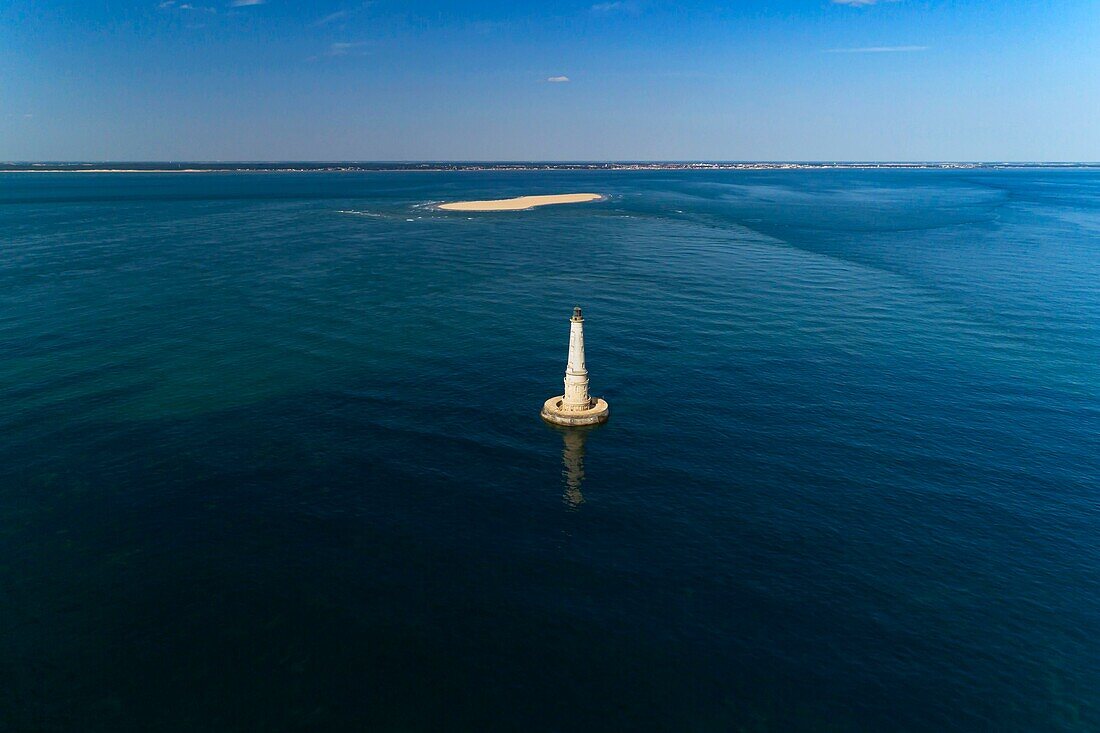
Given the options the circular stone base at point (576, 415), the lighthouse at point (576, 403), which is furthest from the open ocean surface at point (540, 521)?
the lighthouse at point (576, 403)

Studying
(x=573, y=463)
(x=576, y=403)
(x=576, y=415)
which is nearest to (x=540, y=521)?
(x=573, y=463)

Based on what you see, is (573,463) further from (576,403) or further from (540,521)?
(540,521)

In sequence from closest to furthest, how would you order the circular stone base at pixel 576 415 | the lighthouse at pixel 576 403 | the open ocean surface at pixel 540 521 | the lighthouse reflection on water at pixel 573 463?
the open ocean surface at pixel 540 521 → the lighthouse reflection on water at pixel 573 463 → the lighthouse at pixel 576 403 → the circular stone base at pixel 576 415

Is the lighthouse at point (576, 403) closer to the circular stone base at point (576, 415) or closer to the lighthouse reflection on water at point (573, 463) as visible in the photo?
the circular stone base at point (576, 415)

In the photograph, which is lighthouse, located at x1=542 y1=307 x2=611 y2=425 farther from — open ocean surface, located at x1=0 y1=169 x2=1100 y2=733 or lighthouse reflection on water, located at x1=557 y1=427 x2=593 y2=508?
open ocean surface, located at x1=0 y1=169 x2=1100 y2=733

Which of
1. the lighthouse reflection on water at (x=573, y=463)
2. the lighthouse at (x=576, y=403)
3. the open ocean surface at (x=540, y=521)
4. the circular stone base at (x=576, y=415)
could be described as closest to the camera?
the open ocean surface at (x=540, y=521)

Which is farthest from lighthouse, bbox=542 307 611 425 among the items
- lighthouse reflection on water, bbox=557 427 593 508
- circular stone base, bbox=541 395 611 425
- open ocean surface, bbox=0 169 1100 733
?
open ocean surface, bbox=0 169 1100 733

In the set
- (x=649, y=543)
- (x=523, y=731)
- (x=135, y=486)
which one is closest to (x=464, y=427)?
(x=649, y=543)
